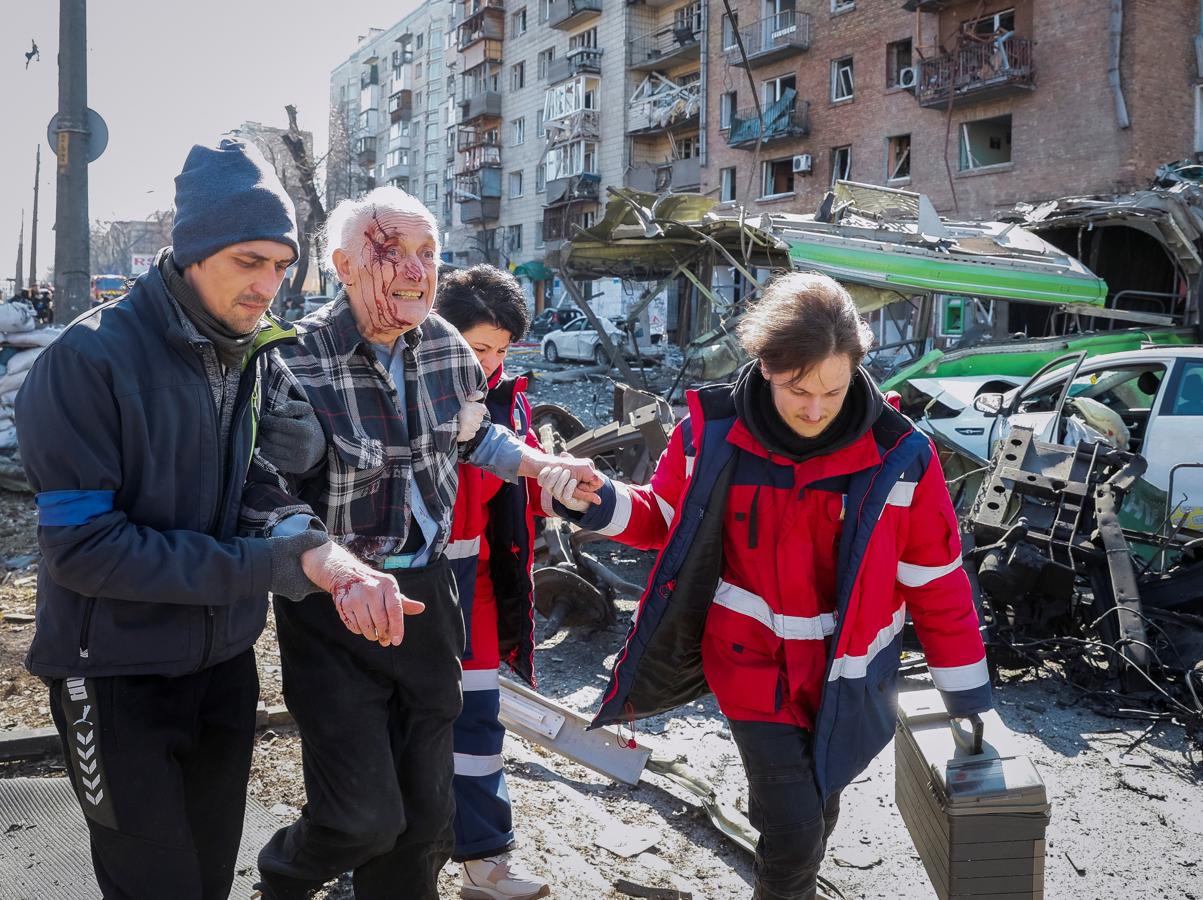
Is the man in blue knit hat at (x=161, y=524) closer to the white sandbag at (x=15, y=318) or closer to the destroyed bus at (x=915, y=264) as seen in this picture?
the destroyed bus at (x=915, y=264)

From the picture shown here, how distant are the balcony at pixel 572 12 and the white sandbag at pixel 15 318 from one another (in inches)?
1441

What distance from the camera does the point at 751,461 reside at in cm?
258

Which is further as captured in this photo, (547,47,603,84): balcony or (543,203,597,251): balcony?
(543,203,597,251): balcony

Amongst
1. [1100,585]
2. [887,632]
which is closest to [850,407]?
[887,632]

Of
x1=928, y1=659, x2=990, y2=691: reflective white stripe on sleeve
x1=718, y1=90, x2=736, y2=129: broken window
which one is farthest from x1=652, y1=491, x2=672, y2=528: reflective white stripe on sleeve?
x1=718, y1=90, x2=736, y2=129: broken window

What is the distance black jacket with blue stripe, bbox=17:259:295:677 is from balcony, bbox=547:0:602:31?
43.4 meters

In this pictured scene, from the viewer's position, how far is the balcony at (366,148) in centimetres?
6712

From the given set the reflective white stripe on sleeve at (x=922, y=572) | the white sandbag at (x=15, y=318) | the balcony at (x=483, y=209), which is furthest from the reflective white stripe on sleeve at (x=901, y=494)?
the balcony at (x=483, y=209)

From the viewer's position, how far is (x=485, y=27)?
165 ft

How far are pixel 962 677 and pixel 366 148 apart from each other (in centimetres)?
7155

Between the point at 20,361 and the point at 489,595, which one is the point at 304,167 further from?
the point at 489,595

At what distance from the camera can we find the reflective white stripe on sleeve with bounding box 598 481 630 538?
2682mm

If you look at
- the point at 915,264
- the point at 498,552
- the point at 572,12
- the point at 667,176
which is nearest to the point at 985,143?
the point at 667,176

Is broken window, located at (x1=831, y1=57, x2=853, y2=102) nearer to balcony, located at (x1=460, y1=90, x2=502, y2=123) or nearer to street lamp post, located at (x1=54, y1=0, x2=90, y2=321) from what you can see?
balcony, located at (x1=460, y1=90, x2=502, y2=123)
